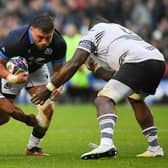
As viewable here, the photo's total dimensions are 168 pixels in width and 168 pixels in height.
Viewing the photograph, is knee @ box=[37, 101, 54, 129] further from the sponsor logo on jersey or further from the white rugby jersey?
the white rugby jersey

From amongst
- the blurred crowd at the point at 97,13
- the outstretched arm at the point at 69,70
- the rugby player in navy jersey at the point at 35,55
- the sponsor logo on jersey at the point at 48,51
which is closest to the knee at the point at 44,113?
the rugby player in navy jersey at the point at 35,55

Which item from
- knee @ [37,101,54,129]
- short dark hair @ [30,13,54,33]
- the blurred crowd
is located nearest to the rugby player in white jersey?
short dark hair @ [30,13,54,33]

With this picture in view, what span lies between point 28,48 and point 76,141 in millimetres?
2994

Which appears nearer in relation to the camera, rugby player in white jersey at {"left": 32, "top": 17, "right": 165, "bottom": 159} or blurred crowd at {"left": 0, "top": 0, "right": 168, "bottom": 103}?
rugby player in white jersey at {"left": 32, "top": 17, "right": 165, "bottom": 159}

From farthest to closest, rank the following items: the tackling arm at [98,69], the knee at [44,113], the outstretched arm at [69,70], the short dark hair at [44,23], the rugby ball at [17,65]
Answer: the knee at [44,113], the tackling arm at [98,69], the rugby ball at [17,65], the short dark hair at [44,23], the outstretched arm at [69,70]

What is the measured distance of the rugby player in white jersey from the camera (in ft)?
34.2

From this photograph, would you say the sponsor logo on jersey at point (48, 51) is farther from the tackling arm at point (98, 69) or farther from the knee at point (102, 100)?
the knee at point (102, 100)

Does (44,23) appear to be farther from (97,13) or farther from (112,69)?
(97,13)

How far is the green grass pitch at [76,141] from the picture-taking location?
1043cm

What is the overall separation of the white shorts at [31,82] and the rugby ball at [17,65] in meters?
0.79

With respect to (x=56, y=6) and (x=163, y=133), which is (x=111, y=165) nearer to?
(x=163, y=133)

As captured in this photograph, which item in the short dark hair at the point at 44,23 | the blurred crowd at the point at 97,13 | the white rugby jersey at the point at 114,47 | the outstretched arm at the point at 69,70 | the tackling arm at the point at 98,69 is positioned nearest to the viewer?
the outstretched arm at the point at 69,70

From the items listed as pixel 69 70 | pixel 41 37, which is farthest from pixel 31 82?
pixel 69 70

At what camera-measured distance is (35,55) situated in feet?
38.0
